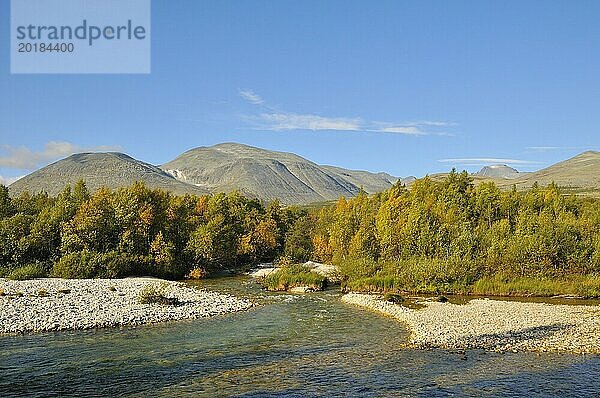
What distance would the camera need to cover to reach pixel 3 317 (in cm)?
3459

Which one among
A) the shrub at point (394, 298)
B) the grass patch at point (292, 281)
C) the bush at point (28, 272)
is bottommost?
the shrub at point (394, 298)

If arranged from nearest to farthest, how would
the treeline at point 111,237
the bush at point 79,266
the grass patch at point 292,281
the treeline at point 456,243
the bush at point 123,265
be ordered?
the treeline at point 456,243 → the grass patch at point 292,281 → the bush at point 79,266 → the bush at point 123,265 → the treeline at point 111,237

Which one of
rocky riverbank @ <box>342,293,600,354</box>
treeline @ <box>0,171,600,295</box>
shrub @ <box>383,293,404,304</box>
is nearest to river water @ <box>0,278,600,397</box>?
rocky riverbank @ <box>342,293,600,354</box>

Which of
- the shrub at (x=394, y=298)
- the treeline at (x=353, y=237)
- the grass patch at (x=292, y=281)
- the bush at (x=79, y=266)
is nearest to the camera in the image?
the shrub at (x=394, y=298)

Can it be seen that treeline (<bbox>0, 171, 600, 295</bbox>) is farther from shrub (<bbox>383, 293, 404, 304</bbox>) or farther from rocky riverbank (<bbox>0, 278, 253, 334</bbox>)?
rocky riverbank (<bbox>0, 278, 253, 334</bbox>)

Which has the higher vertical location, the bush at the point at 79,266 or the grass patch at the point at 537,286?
the bush at the point at 79,266

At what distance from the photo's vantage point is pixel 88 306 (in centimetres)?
Result: 4028

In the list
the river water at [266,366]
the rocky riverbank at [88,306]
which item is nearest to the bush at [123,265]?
the rocky riverbank at [88,306]

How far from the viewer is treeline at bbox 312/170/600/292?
188 ft

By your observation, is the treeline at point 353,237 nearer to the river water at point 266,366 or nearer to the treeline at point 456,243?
the treeline at point 456,243

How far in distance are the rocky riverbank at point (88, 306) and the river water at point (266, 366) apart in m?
2.29

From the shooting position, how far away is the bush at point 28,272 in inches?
2328

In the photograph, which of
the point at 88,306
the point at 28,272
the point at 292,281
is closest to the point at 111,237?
the point at 28,272

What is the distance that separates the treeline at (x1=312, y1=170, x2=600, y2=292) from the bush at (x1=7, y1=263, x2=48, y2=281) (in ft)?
121
